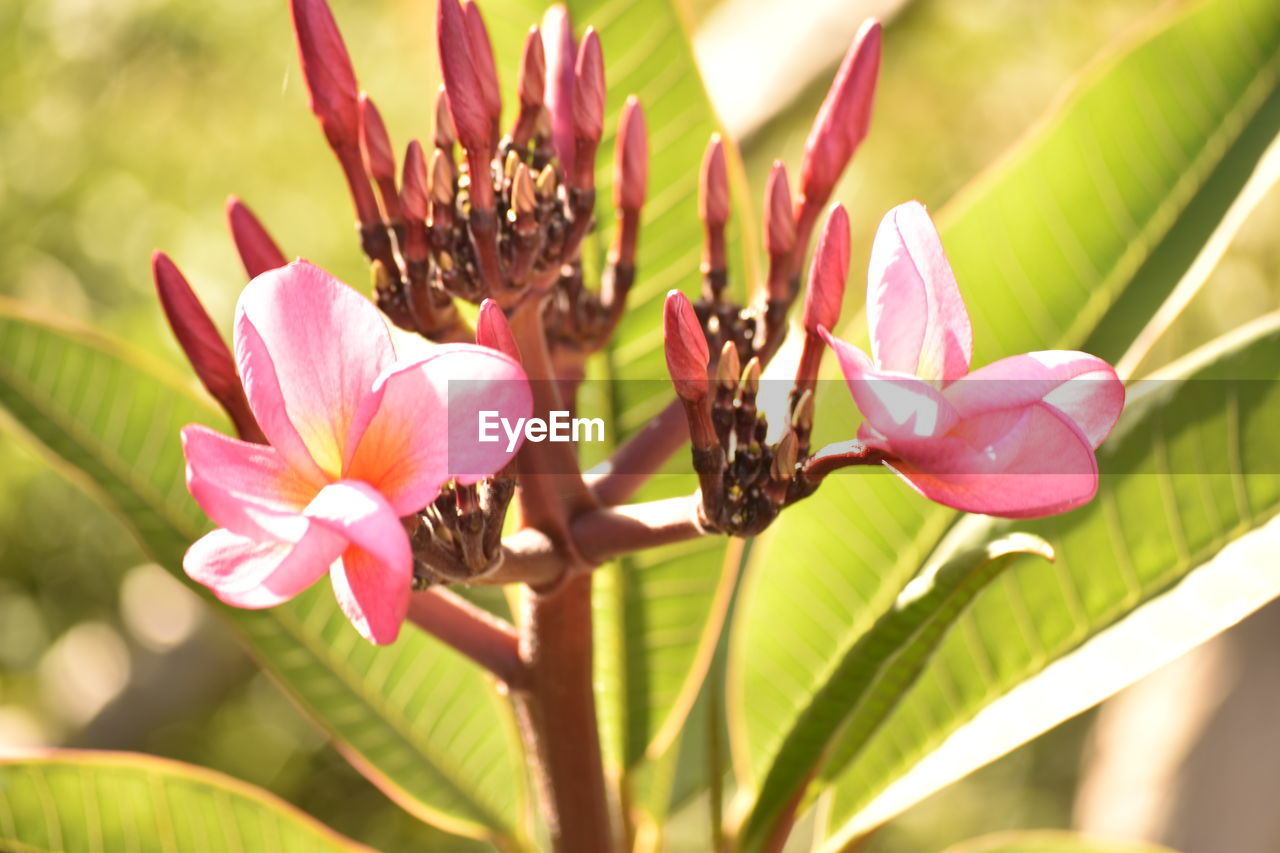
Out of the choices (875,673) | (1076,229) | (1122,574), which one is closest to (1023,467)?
(875,673)

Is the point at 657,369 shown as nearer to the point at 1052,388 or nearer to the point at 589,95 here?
the point at 589,95

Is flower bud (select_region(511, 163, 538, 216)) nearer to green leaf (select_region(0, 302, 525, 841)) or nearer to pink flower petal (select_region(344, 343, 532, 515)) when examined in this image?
pink flower petal (select_region(344, 343, 532, 515))

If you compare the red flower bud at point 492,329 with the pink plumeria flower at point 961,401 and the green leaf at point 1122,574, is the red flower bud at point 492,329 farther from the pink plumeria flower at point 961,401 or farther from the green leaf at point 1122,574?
the green leaf at point 1122,574

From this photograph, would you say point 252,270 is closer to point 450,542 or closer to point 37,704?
point 450,542

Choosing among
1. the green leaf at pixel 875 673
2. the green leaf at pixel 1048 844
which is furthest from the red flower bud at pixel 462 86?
the green leaf at pixel 1048 844

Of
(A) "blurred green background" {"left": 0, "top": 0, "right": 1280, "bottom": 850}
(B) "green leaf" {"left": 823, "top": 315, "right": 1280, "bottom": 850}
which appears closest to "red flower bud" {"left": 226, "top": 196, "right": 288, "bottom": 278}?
(B) "green leaf" {"left": 823, "top": 315, "right": 1280, "bottom": 850}

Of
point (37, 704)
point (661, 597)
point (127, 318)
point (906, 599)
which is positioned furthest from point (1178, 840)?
point (37, 704)
